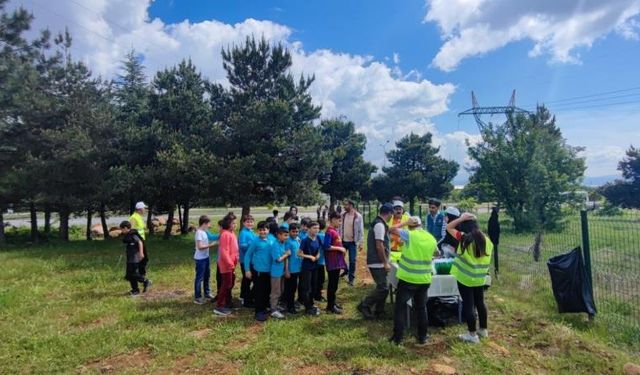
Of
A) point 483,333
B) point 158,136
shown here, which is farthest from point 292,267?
point 158,136

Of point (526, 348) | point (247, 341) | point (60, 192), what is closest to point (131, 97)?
point (60, 192)

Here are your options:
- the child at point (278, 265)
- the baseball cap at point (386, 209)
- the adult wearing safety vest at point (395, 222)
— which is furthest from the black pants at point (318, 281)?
the baseball cap at point (386, 209)

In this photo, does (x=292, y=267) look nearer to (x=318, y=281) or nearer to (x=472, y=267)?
(x=318, y=281)

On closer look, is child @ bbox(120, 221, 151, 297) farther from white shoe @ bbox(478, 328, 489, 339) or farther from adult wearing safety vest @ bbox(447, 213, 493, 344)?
white shoe @ bbox(478, 328, 489, 339)

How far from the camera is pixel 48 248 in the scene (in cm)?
1662

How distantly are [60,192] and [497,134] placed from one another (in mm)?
16585

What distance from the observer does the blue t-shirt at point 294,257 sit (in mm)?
6680

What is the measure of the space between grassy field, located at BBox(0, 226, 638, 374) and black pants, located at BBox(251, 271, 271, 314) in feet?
0.91

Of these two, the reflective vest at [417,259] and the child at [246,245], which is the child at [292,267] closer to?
the child at [246,245]

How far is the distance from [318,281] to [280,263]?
131 centimetres

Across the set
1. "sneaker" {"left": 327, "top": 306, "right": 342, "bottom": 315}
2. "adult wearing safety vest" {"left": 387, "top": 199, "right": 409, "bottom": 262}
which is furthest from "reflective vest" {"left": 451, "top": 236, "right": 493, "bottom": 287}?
"sneaker" {"left": 327, "top": 306, "right": 342, "bottom": 315}

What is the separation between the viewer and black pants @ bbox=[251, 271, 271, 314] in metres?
6.57

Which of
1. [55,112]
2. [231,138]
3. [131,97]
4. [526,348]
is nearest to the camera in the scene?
[526,348]

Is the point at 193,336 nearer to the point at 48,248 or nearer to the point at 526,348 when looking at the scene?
the point at 526,348
